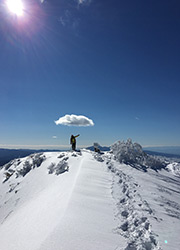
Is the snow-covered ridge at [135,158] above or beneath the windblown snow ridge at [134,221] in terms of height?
above

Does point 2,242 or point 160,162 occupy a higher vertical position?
point 160,162

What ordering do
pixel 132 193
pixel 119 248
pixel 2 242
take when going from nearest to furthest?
pixel 119 248
pixel 2 242
pixel 132 193

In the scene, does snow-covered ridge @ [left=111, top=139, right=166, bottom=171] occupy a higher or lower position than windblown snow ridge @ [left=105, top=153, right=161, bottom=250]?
higher

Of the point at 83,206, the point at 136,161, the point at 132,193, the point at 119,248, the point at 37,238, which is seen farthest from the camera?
the point at 136,161

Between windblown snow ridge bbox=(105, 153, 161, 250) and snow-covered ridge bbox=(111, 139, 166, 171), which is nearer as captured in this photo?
windblown snow ridge bbox=(105, 153, 161, 250)

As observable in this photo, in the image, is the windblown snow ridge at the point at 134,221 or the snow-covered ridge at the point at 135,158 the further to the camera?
the snow-covered ridge at the point at 135,158

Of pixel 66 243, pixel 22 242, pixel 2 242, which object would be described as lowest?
pixel 2 242

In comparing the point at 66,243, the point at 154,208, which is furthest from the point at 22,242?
the point at 154,208

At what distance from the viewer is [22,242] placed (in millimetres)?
4449

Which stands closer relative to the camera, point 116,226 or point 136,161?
point 116,226

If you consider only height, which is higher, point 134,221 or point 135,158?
point 135,158

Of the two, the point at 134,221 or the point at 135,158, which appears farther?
the point at 135,158

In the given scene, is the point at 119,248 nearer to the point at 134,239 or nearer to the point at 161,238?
the point at 134,239

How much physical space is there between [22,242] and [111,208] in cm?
386
